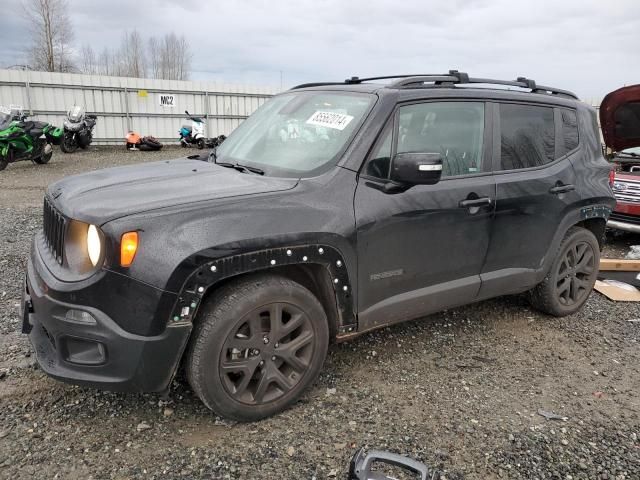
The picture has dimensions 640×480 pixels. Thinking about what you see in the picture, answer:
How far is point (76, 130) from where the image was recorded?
15.2 m

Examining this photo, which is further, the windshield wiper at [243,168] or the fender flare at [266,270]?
the windshield wiper at [243,168]

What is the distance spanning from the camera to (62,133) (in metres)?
14.2

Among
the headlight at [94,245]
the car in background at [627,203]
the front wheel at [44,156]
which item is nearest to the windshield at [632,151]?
the car in background at [627,203]

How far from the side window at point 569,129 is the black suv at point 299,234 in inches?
0.6

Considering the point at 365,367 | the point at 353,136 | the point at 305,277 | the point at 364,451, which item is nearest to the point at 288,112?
the point at 353,136

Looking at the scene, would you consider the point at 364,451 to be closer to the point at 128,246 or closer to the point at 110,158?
the point at 128,246

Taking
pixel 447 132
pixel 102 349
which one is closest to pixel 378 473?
pixel 102 349

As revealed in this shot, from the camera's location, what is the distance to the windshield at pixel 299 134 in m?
3.03

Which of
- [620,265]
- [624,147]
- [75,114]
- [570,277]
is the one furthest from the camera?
[75,114]

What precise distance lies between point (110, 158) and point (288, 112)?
12.8 metres

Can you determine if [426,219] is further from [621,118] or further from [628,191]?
[621,118]

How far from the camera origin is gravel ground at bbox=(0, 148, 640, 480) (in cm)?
248

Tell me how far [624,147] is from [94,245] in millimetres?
7510

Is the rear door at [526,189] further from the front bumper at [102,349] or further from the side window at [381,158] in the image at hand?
the front bumper at [102,349]
